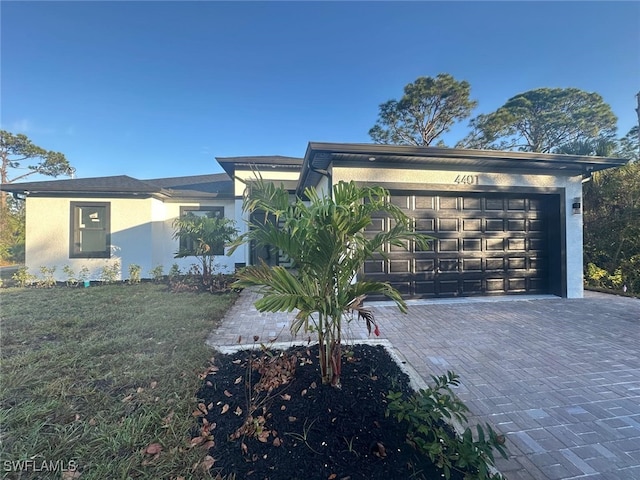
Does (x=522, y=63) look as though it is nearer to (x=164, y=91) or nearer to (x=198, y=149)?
(x=164, y=91)

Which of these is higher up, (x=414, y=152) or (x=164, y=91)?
(x=164, y=91)

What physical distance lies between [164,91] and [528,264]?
38.2ft

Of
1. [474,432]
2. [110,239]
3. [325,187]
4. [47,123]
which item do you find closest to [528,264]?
[325,187]

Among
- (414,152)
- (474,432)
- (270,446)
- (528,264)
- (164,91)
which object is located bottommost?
(474,432)

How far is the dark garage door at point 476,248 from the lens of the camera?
6199 millimetres

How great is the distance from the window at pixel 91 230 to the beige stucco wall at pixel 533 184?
378 inches

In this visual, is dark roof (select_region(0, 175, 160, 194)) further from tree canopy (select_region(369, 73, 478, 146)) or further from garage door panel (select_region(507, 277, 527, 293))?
tree canopy (select_region(369, 73, 478, 146))

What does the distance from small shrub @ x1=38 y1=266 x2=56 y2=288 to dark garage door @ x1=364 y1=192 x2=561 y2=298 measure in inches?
387

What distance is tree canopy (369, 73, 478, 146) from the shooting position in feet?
53.5

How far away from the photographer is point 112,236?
30.8ft

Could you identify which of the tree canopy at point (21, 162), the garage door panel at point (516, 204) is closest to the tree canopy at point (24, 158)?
the tree canopy at point (21, 162)

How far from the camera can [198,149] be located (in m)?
12.8

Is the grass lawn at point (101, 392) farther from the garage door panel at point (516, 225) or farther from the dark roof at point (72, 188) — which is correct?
the garage door panel at point (516, 225)

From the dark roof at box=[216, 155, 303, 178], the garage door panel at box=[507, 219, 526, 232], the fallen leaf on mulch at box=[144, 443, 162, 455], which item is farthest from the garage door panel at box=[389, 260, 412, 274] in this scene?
the dark roof at box=[216, 155, 303, 178]
